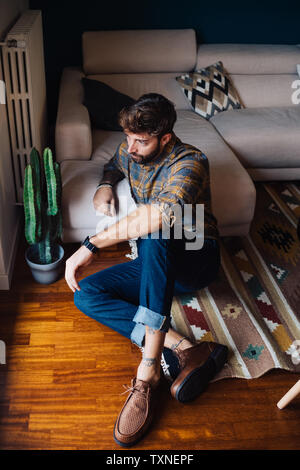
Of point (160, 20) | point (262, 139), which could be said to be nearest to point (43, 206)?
point (262, 139)

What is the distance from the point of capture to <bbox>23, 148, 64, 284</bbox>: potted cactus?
71.7 inches

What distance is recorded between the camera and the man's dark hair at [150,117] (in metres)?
1.50

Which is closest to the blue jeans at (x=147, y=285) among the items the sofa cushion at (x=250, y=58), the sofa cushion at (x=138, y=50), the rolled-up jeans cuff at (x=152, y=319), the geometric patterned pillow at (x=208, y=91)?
the rolled-up jeans cuff at (x=152, y=319)

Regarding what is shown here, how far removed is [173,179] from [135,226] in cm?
20

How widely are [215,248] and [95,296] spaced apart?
0.49m

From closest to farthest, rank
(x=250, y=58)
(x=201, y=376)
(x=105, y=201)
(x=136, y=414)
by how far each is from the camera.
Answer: (x=136, y=414) < (x=201, y=376) < (x=105, y=201) < (x=250, y=58)

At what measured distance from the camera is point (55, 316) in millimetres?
1880

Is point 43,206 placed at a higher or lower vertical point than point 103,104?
lower

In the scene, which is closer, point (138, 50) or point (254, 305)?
point (254, 305)

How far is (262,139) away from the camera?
2664 millimetres

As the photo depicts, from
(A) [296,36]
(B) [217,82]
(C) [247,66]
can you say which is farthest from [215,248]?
(A) [296,36]

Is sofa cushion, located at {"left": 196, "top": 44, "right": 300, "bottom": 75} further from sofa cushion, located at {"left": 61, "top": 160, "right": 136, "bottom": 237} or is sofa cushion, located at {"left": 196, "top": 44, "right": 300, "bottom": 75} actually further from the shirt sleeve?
the shirt sleeve

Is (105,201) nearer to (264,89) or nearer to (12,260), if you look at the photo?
(12,260)

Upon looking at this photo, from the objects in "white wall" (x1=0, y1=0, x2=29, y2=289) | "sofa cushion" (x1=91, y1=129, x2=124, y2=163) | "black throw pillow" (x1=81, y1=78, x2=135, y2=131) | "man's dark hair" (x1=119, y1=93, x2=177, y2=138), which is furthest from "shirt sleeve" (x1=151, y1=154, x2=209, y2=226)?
"black throw pillow" (x1=81, y1=78, x2=135, y2=131)
